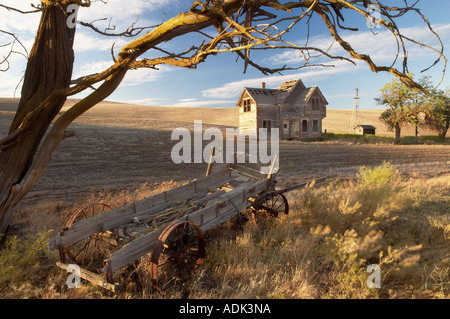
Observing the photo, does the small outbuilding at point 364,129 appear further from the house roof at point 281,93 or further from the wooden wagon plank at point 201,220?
the wooden wagon plank at point 201,220

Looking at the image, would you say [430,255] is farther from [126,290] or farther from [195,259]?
[126,290]

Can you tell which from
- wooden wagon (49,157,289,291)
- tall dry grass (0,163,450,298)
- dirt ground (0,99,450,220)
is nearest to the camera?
wooden wagon (49,157,289,291)

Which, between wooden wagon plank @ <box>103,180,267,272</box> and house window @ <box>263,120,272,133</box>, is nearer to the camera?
wooden wagon plank @ <box>103,180,267,272</box>

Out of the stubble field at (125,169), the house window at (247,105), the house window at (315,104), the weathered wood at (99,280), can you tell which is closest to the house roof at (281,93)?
the house window at (315,104)

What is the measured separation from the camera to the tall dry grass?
11.7 ft

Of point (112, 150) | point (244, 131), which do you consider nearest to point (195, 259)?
point (112, 150)

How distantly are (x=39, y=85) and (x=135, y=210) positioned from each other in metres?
2.83

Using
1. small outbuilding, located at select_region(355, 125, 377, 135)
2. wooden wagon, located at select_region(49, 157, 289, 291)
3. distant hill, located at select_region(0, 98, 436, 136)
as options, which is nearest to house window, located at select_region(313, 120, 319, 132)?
small outbuilding, located at select_region(355, 125, 377, 135)

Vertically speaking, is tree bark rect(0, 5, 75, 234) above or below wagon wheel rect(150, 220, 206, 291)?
above

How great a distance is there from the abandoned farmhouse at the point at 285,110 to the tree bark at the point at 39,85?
→ 2501 cm

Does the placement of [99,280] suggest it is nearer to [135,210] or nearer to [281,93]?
[135,210]

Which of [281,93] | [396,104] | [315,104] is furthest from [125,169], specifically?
[396,104]

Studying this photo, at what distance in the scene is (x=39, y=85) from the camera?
4.96m

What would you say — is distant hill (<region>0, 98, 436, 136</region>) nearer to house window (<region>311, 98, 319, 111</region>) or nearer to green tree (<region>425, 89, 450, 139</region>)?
Result: green tree (<region>425, 89, 450, 139</region>)
